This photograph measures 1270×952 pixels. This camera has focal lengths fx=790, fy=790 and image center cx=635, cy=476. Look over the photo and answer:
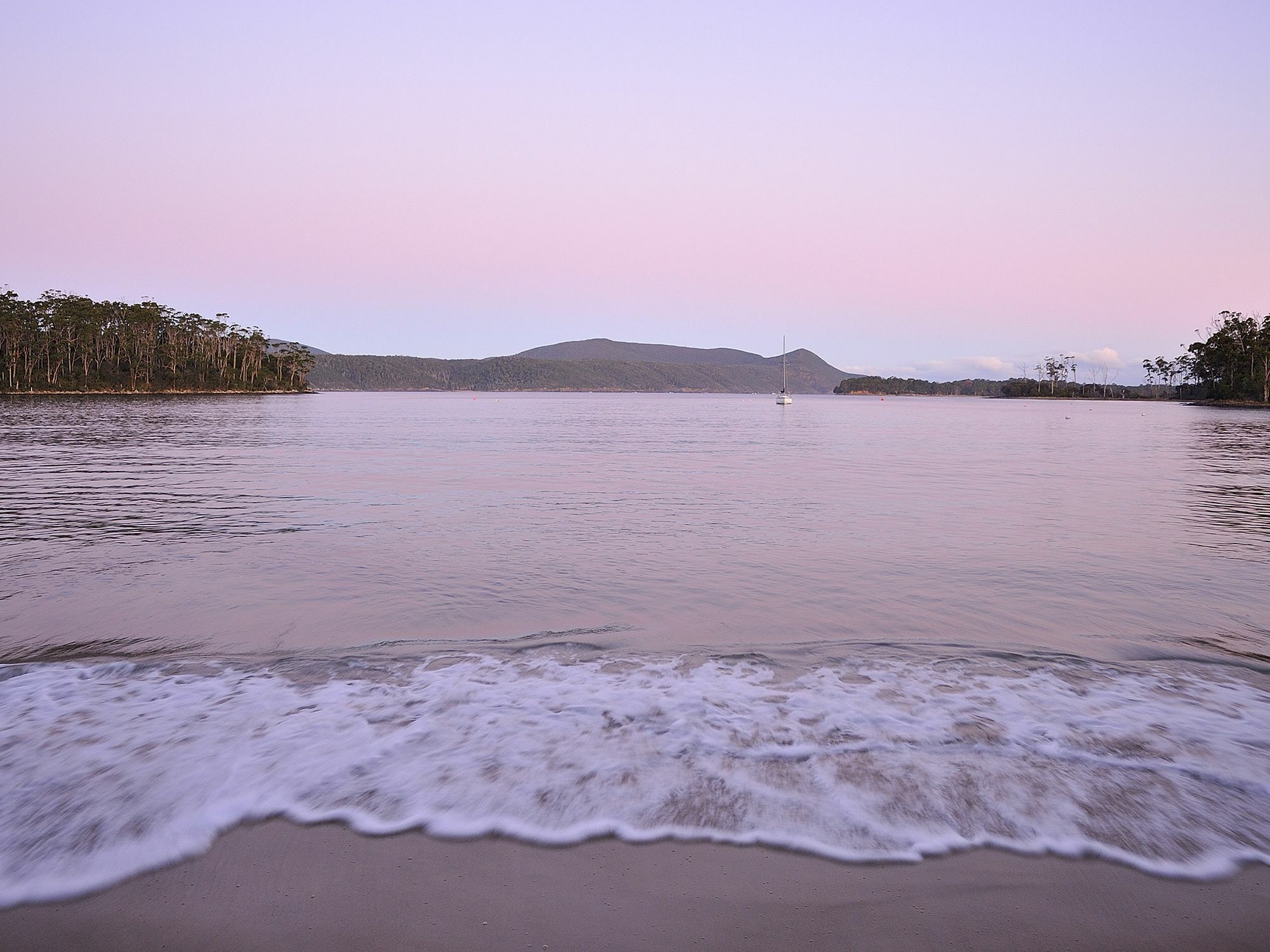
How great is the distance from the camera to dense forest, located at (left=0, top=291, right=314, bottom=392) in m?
117

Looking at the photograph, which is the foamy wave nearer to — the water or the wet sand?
the water

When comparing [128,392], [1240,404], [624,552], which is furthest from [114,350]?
[1240,404]

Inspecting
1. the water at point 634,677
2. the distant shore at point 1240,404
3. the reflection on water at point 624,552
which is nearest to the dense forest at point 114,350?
the reflection on water at point 624,552

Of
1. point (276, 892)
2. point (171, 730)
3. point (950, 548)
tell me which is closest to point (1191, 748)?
point (276, 892)

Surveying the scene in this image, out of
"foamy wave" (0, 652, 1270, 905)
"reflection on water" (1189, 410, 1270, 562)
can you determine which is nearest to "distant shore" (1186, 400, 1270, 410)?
"reflection on water" (1189, 410, 1270, 562)

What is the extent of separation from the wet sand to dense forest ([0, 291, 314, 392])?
13440cm

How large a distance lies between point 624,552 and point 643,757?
6.61 m

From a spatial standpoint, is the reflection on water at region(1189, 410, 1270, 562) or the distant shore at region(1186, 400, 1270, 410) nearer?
the reflection on water at region(1189, 410, 1270, 562)

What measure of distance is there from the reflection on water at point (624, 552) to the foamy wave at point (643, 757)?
3.40 ft

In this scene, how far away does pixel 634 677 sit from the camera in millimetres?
6043

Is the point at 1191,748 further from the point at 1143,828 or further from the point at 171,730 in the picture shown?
the point at 171,730

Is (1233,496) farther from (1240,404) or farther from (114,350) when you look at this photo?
(114,350)

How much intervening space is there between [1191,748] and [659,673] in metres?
3.46

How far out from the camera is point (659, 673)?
6125mm
